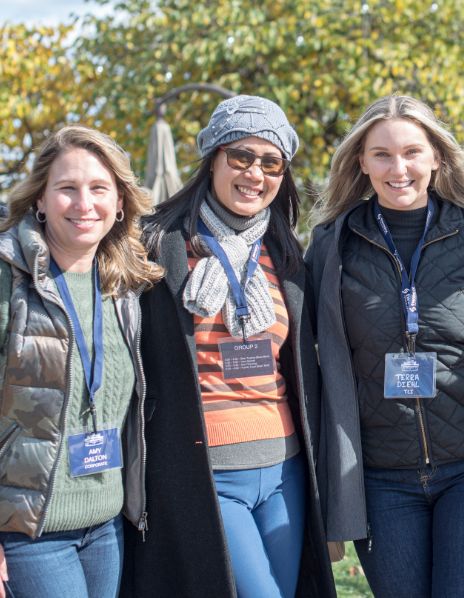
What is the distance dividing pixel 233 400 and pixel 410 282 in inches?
31.5

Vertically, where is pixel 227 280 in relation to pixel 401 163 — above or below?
below

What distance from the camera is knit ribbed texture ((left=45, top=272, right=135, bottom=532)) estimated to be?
2688 millimetres

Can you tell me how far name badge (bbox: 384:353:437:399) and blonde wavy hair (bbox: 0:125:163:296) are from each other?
923 millimetres

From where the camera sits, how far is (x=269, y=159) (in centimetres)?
326

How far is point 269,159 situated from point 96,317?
93 centimetres

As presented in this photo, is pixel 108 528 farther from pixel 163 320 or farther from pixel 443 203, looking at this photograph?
pixel 443 203

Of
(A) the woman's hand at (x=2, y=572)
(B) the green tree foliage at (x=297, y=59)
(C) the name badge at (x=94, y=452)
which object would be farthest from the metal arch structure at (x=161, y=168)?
(A) the woman's hand at (x=2, y=572)

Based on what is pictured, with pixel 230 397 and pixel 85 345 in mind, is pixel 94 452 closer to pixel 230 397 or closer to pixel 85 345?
pixel 85 345

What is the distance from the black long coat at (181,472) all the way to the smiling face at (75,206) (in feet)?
1.23

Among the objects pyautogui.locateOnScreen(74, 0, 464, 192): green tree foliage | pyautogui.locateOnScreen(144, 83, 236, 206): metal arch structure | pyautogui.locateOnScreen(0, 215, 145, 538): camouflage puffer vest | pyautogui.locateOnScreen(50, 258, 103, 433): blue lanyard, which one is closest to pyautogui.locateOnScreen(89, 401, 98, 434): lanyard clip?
pyautogui.locateOnScreen(50, 258, 103, 433): blue lanyard

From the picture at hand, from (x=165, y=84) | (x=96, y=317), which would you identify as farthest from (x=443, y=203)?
(x=165, y=84)

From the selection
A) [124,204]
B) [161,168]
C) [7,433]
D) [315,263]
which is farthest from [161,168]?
[7,433]

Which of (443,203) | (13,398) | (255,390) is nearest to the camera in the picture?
(13,398)

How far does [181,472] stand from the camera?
10.1 ft
